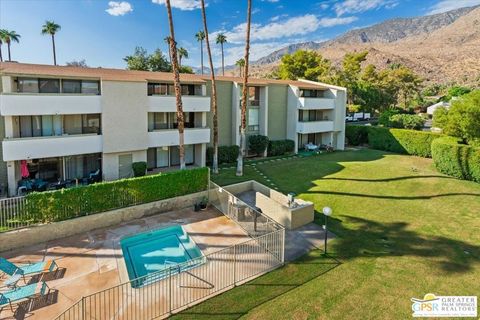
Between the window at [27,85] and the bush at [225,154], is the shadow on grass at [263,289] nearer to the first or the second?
the bush at [225,154]

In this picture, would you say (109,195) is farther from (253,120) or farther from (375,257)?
(253,120)

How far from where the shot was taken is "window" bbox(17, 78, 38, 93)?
19891mm

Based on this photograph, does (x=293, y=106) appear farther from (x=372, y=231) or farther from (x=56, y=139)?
(x=56, y=139)

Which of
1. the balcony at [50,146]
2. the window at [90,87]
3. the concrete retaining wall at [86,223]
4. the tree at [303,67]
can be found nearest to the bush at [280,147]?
the concrete retaining wall at [86,223]

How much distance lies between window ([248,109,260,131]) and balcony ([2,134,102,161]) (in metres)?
16.2

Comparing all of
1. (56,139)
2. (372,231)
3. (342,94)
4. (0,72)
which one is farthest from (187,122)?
(342,94)

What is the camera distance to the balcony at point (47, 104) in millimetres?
18531

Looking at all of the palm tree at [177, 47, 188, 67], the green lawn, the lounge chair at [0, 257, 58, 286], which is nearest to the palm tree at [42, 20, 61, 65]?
the palm tree at [177, 47, 188, 67]

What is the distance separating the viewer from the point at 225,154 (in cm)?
2986

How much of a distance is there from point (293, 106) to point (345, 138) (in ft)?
39.0

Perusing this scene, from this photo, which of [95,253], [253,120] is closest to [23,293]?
[95,253]

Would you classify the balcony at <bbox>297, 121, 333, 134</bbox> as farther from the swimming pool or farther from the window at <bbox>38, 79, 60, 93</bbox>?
the window at <bbox>38, 79, 60, 93</bbox>

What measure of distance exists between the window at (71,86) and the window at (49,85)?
14.5 inches

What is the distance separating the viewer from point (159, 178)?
17.8 m
